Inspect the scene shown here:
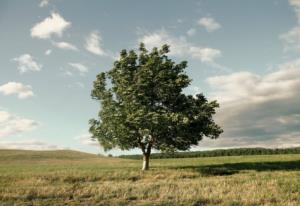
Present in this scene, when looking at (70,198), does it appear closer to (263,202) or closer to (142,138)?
(263,202)

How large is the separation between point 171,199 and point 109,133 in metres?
33.9

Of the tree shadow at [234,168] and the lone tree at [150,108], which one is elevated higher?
the lone tree at [150,108]

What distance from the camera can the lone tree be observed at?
48.9 m

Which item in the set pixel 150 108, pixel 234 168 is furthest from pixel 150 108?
pixel 234 168

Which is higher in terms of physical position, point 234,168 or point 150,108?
point 150,108

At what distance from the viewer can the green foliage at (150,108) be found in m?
48.9

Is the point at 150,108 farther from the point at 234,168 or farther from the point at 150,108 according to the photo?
the point at 234,168

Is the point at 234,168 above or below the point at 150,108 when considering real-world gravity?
below

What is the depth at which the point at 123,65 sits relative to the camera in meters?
52.5

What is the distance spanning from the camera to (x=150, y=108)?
1960 inches

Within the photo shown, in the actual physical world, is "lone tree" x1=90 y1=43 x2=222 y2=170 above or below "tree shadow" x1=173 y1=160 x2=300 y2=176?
above

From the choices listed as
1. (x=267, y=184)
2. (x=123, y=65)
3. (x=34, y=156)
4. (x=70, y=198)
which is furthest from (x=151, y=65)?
(x=34, y=156)

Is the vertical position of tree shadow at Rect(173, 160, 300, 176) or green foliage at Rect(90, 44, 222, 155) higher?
green foliage at Rect(90, 44, 222, 155)

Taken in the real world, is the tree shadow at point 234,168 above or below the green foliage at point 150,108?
below
